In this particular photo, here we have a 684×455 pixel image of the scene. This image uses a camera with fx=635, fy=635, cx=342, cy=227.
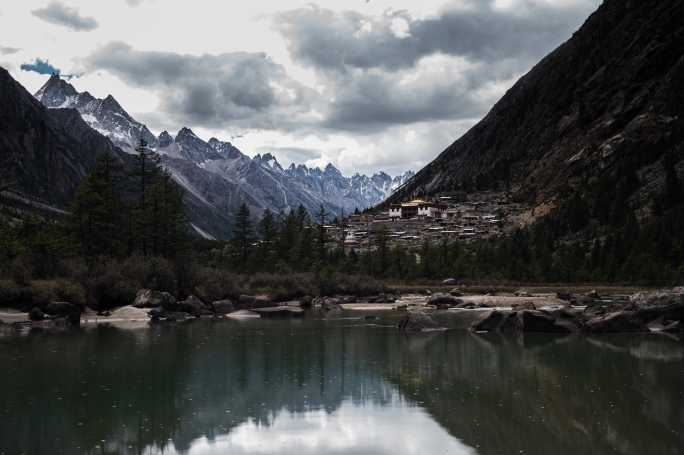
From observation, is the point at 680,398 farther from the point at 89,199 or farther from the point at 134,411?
the point at 89,199

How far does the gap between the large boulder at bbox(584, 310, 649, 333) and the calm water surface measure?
13.6 ft

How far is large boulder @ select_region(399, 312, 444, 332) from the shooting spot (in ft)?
157

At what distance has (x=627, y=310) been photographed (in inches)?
1829

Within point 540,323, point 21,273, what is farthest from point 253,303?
point 540,323

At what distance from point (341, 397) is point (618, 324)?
2928 centimetres

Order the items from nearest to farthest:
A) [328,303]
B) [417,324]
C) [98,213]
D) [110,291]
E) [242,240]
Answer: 1. [417,324]
2. [110,291]
3. [98,213]
4. [328,303]
5. [242,240]

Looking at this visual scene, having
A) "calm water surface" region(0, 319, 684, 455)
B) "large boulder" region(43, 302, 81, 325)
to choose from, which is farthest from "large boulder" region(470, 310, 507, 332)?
"large boulder" region(43, 302, 81, 325)

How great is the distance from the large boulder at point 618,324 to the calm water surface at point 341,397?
4146 mm

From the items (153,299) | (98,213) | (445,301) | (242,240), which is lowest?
(445,301)

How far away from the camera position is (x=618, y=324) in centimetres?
4544

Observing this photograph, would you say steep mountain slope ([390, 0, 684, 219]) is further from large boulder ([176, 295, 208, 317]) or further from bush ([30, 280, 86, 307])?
bush ([30, 280, 86, 307])

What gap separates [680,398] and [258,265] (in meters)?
102

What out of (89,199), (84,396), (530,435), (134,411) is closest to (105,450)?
(134,411)

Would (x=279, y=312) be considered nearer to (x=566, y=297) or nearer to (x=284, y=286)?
(x=284, y=286)
